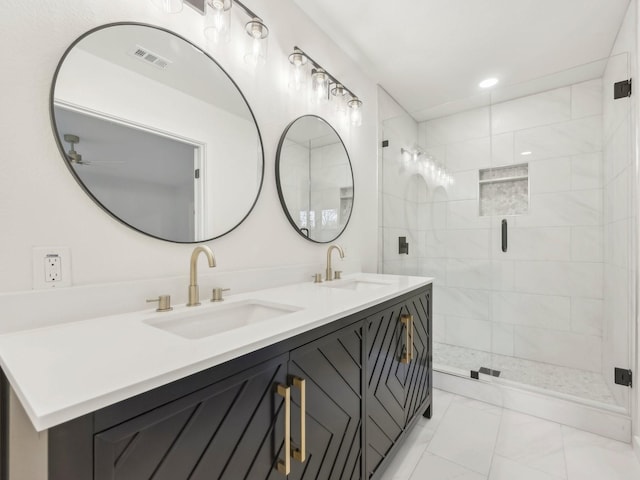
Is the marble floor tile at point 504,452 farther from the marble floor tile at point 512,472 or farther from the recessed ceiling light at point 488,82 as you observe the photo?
the recessed ceiling light at point 488,82

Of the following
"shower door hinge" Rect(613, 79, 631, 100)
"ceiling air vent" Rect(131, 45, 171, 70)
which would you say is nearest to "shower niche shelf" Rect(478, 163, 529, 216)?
"shower door hinge" Rect(613, 79, 631, 100)

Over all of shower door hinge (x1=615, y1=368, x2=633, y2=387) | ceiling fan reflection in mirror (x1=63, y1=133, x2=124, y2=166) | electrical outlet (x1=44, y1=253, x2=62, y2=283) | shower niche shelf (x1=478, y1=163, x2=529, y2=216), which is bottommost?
shower door hinge (x1=615, y1=368, x2=633, y2=387)

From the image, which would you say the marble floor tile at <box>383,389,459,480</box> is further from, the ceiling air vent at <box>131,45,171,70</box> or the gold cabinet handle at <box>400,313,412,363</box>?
the ceiling air vent at <box>131,45,171,70</box>

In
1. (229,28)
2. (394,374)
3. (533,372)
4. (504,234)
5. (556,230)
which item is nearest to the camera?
(229,28)

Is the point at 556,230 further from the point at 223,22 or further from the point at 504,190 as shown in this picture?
the point at 223,22

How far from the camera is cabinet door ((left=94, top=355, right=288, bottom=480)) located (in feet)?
1.71

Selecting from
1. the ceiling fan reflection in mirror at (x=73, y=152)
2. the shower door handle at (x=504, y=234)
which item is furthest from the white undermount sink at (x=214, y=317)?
the shower door handle at (x=504, y=234)

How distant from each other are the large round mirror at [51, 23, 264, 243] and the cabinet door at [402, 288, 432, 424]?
1052mm

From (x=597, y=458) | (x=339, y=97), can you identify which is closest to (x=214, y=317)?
(x=339, y=97)

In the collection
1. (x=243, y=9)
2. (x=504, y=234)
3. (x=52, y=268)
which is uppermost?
(x=243, y=9)

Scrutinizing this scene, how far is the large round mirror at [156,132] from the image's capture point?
94 cm

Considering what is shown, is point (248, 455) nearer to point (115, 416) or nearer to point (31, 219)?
point (115, 416)

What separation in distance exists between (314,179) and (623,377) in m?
2.15

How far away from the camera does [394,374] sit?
4.73 ft
